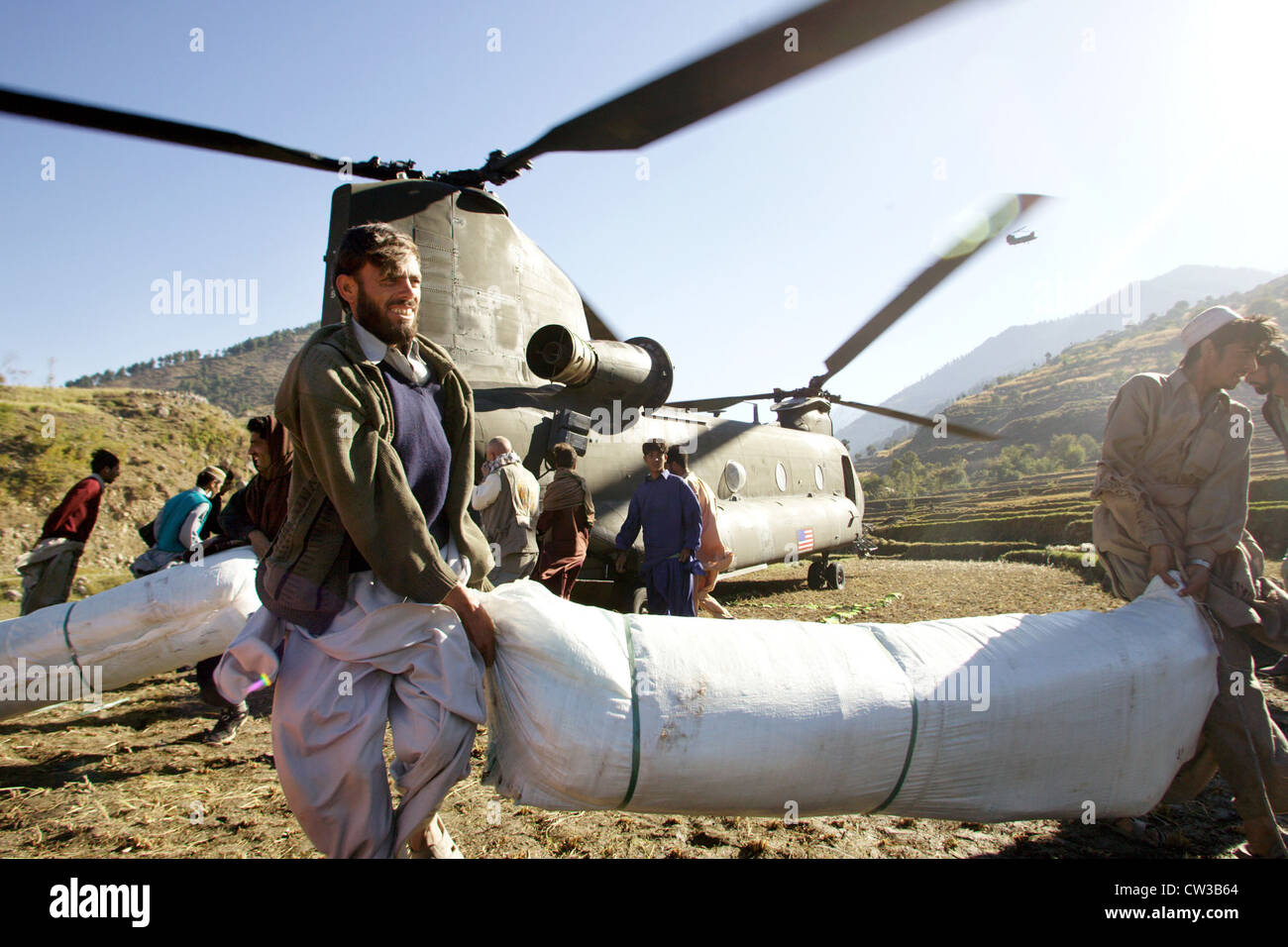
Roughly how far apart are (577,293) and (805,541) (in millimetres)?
4869

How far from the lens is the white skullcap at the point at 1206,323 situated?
8.90 feet

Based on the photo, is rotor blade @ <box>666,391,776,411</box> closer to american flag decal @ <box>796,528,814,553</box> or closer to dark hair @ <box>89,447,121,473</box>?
american flag decal @ <box>796,528,814,553</box>

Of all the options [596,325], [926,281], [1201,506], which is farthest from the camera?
[596,325]

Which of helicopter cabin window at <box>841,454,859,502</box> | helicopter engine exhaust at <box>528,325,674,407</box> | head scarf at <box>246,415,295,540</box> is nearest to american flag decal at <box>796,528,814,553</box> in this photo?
helicopter cabin window at <box>841,454,859,502</box>

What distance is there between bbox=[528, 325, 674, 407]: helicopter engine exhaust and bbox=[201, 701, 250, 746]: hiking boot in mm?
3395

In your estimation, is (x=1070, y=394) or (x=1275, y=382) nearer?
(x=1275, y=382)

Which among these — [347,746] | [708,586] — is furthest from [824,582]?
[347,746]

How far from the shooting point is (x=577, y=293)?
25.3ft

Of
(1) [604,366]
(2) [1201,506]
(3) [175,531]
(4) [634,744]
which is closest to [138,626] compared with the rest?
(3) [175,531]

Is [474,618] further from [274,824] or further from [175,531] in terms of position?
[175,531]

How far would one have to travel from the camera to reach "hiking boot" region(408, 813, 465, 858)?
2.01 meters

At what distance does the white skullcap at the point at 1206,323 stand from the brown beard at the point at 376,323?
2.99 m
